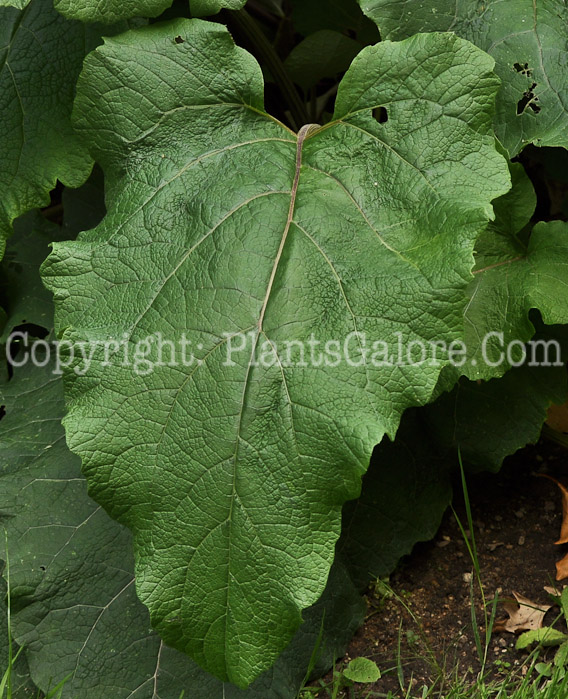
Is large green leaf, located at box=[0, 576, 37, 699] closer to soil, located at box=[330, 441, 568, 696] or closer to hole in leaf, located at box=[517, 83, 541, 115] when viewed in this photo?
soil, located at box=[330, 441, 568, 696]

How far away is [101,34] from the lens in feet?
6.06

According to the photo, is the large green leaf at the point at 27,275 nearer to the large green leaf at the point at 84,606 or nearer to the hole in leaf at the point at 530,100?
the large green leaf at the point at 84,606

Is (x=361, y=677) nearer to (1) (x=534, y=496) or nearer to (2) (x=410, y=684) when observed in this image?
(2) (x=410, y=684)

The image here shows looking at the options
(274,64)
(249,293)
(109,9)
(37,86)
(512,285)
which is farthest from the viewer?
(274,64)

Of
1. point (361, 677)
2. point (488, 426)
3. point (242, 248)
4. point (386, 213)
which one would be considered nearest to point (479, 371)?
point (488, 426)

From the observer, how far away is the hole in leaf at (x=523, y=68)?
5.46 feet

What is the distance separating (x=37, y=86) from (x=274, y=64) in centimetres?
60

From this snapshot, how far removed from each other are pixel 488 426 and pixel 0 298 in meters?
1.26

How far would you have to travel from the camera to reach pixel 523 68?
168 cm

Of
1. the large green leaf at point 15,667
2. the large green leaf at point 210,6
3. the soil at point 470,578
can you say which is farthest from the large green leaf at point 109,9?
the soil at point 470,578

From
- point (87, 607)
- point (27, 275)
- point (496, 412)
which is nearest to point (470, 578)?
point (496, 412)

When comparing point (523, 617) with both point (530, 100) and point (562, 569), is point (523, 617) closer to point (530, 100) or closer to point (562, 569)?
point (562, 569)

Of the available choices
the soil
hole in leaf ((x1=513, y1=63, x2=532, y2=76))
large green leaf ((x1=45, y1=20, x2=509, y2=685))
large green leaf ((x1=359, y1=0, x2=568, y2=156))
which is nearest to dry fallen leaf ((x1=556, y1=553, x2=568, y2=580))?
the soil

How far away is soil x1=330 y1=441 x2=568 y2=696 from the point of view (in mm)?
1739
